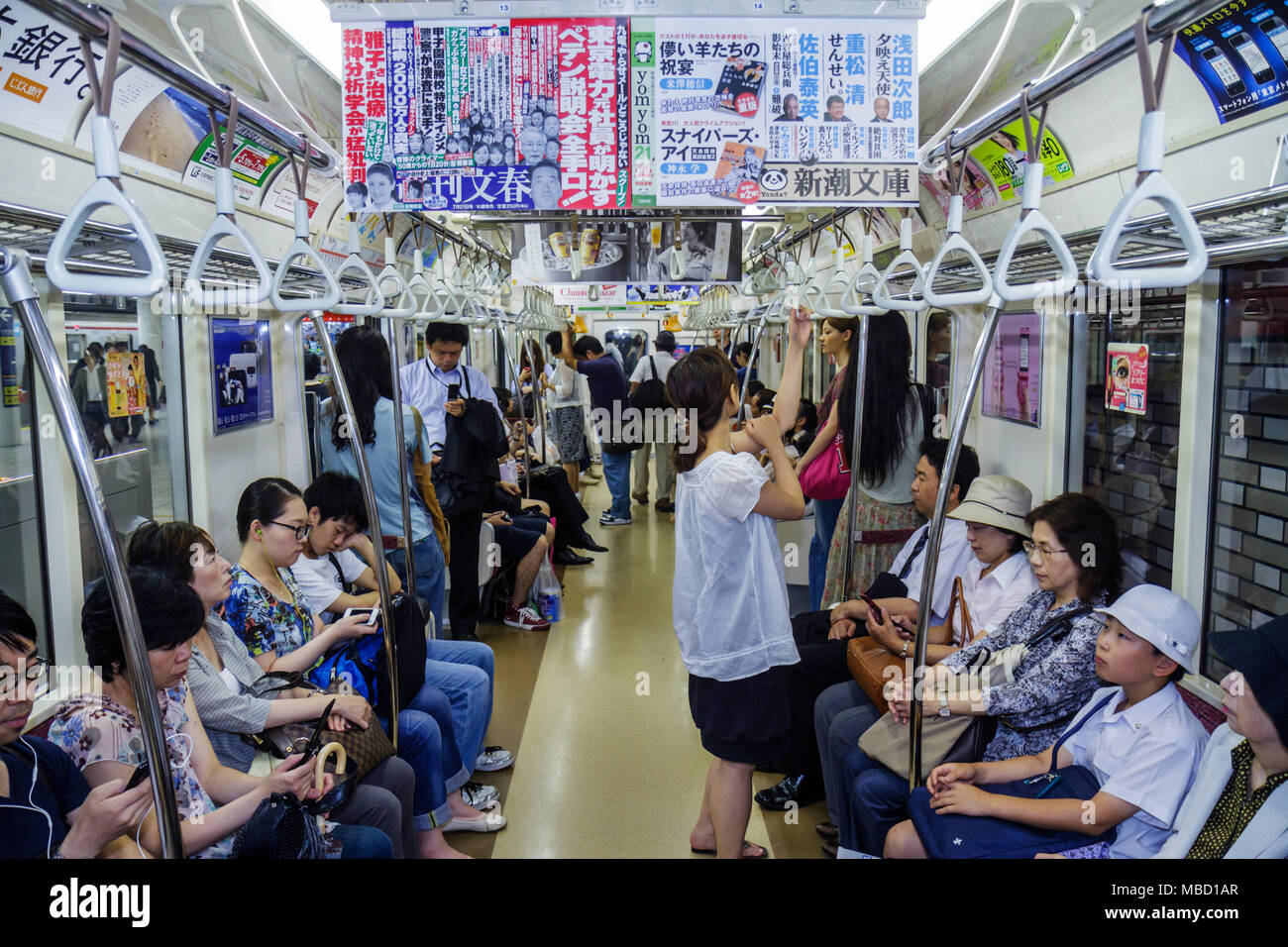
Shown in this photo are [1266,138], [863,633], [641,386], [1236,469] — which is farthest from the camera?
[641,386]

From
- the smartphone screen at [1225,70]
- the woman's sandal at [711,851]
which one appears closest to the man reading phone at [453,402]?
the woman's sandal at [711,851]

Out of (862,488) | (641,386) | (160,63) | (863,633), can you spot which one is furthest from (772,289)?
(160,63)

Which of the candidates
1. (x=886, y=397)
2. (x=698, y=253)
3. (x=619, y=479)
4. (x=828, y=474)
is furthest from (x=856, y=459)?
(x=619, y=479)

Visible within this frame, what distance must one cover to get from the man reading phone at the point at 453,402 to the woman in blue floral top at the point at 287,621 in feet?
6.34

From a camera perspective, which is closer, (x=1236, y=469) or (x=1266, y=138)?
(x=1266, y=138)

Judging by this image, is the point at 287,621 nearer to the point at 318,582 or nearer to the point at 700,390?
the point at 318,582

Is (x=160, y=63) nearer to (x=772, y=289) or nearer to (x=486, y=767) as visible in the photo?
(x=486, y=767)

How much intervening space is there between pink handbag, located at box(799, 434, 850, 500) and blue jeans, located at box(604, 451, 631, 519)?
14.0 feet

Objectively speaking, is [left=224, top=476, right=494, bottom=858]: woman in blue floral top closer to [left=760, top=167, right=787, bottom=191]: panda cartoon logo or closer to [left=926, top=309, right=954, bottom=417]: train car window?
[left=760, top=167, right=787, bottom=191]: panda cartoon logo

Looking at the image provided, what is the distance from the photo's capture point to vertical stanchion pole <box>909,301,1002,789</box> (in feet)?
7.09

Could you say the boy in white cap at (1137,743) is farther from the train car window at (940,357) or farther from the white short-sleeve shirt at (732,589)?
the train car window at (940,357)

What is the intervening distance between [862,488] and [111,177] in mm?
3507

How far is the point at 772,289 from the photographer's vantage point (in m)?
7.32
